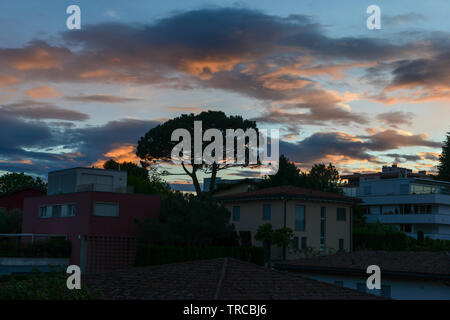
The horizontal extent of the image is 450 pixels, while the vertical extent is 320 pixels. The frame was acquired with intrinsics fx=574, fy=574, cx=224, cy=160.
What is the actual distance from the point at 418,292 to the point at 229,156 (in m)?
45.3

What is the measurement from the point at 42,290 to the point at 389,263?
21354mm

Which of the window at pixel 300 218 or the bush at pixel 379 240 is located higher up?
the window at pixel 300 218

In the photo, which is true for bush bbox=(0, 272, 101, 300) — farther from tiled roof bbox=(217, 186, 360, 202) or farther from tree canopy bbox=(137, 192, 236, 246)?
tiled roof bbox=(217, 186, 360, 202)

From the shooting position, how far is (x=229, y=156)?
69.6m

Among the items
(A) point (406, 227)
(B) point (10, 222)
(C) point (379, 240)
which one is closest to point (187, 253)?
(C) point (379, 240)

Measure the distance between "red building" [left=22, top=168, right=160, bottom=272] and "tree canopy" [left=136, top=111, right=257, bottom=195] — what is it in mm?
18032

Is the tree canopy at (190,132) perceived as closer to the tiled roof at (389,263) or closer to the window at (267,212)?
the window at (267,212)

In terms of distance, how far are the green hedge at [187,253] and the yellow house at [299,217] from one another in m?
4.28

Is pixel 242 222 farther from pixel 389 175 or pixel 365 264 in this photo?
pixel 389 175

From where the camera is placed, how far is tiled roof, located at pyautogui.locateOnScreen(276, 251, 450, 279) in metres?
25.2

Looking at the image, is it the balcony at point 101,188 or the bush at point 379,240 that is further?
the bush at point 379,240

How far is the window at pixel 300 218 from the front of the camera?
48.2m

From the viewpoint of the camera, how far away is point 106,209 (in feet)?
156

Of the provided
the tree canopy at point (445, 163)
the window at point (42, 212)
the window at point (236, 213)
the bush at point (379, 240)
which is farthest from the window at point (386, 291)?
the tree canopy at point (445, 163)
